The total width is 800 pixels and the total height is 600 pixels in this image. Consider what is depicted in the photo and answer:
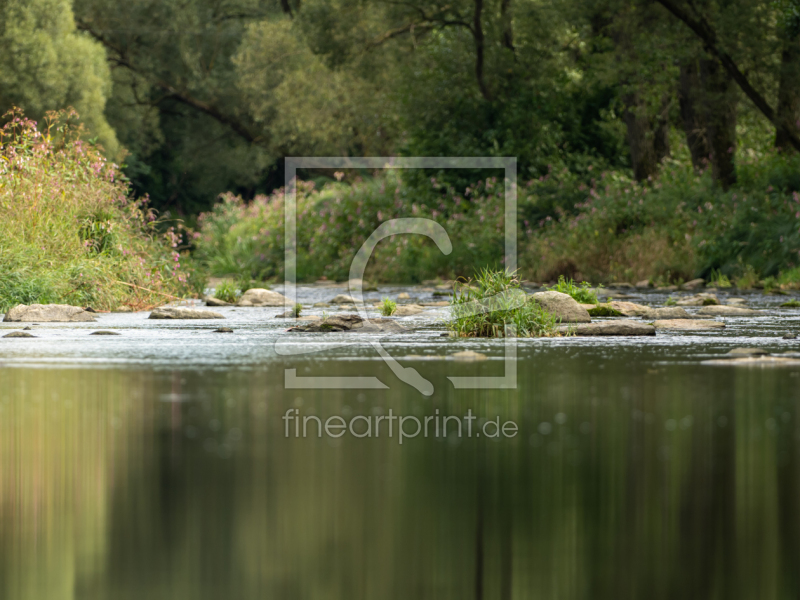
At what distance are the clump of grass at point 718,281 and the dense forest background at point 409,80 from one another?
2.67m

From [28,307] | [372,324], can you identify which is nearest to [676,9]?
[372,324]

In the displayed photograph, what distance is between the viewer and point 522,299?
10.1 metres

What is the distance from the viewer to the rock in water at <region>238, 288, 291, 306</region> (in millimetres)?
16453

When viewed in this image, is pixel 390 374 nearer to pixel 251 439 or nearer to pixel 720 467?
pixel 251 439

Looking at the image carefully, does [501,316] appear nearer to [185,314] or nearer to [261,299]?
[185,314]

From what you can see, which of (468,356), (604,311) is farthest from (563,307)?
(468,356)

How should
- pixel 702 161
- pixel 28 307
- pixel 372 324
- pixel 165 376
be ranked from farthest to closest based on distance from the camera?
pixel 702 161 → pixel 28 307 → pixel 372 324 → pixel 165 376

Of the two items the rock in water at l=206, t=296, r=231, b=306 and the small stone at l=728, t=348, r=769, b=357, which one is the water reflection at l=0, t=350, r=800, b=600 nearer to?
the small stone at l=728, t=348, r=769, b=357

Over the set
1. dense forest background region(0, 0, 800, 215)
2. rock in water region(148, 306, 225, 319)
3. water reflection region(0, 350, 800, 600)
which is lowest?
water reflection region(0, 350, 800, 600)

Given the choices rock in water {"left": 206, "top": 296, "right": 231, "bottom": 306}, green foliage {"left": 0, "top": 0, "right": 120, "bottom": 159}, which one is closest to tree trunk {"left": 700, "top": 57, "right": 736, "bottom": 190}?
rock in water {"left": 206, "top": 296, "right": 231, "bottom": 306}

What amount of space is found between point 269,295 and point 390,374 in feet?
32.4

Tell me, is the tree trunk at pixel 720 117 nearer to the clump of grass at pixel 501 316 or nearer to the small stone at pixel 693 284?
the small stone at pixel 693 284

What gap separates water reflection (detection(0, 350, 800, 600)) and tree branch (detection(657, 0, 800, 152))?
14.6 metres

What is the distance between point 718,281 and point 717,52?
3.98m
